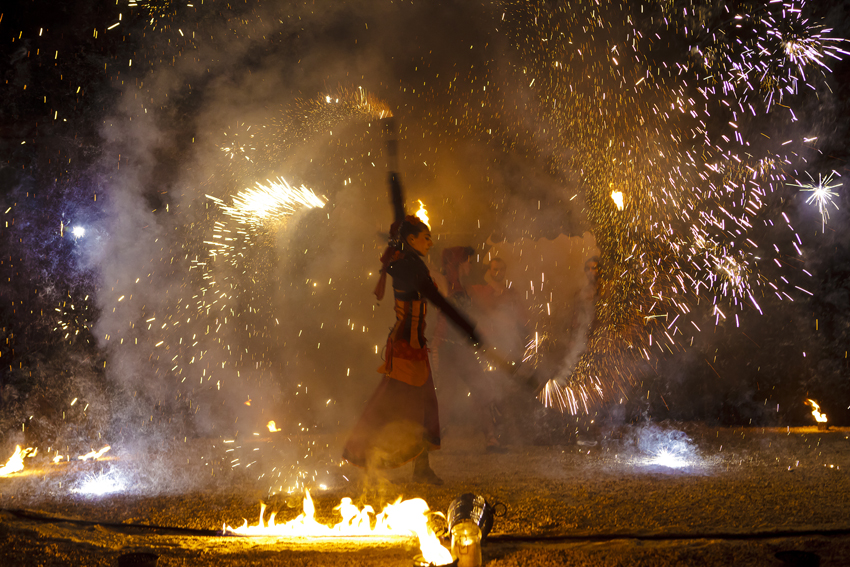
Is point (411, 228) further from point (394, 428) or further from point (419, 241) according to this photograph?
point (394, 428)

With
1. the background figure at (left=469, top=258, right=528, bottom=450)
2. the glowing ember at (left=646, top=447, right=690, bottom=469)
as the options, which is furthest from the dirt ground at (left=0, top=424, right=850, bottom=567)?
the background figure at (left=469, top=258, right=528, bottom=450)

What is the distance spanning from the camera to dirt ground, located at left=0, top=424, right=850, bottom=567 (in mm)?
2775

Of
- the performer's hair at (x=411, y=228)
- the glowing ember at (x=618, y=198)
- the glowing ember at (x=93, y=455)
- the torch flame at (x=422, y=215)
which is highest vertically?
the glowing ember at (x=618, y=198)

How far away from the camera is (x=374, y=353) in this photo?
6961mm

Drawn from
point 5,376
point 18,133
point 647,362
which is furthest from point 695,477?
point 18,133

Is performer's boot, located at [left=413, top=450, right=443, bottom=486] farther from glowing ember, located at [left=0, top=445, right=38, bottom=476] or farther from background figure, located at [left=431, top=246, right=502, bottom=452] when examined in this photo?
glowing ember, located at [left=0, top=445, right=38, bottom=476]

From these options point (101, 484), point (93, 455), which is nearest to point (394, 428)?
point (101, 484)

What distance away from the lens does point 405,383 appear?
398 centimetres

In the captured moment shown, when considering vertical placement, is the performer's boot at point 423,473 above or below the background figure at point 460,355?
below

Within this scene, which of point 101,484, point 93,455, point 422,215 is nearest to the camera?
point 101,484

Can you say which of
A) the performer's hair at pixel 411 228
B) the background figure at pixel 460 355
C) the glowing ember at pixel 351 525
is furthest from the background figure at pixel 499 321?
the glowing ember at pixel 351 525

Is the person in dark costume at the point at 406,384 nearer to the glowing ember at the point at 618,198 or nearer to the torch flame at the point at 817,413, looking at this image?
the glowing ember at the point at 618,198

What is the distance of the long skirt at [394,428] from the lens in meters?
3.88

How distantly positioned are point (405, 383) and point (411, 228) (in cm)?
124
